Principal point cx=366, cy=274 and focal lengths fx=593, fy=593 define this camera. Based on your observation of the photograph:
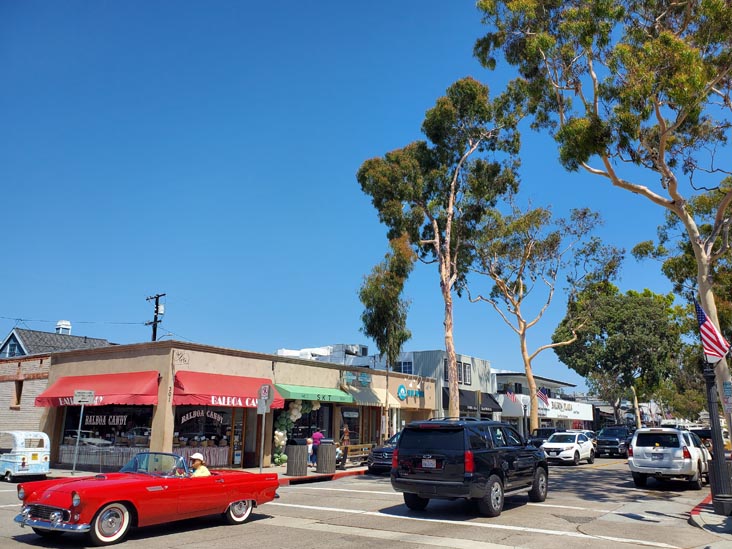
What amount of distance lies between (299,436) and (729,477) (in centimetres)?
1775

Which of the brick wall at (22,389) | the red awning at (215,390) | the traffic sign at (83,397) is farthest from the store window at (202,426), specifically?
the brick wall at (22,389)

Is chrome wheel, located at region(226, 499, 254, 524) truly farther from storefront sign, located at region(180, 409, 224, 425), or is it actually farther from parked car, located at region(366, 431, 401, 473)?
parked car, located at region(366, 431, 401, 473)

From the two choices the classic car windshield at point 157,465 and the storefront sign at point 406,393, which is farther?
the storefront sign at point 406,393

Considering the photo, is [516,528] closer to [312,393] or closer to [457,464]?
[457,464]

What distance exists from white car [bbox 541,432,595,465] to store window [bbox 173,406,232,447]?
49.8ft

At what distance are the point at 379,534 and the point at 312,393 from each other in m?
Answer: 15.6

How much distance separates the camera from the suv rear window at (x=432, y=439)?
1171cm

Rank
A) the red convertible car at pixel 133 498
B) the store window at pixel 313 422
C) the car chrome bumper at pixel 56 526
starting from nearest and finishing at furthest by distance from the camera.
Answer: the car chrome bumper at pixel 56 526 < the red convertible car at pixel 133 498 < the store window at pixel 313 422

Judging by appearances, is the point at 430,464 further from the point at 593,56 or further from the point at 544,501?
the point at 593,56

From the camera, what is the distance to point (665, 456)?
17781 millimetres

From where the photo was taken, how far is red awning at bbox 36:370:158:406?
19844 mm

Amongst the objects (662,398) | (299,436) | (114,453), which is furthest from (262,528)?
(662,398)

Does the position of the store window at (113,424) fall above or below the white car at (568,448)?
above

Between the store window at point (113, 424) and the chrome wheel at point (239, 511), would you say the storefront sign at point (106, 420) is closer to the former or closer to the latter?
the store window at point (113, 424)
